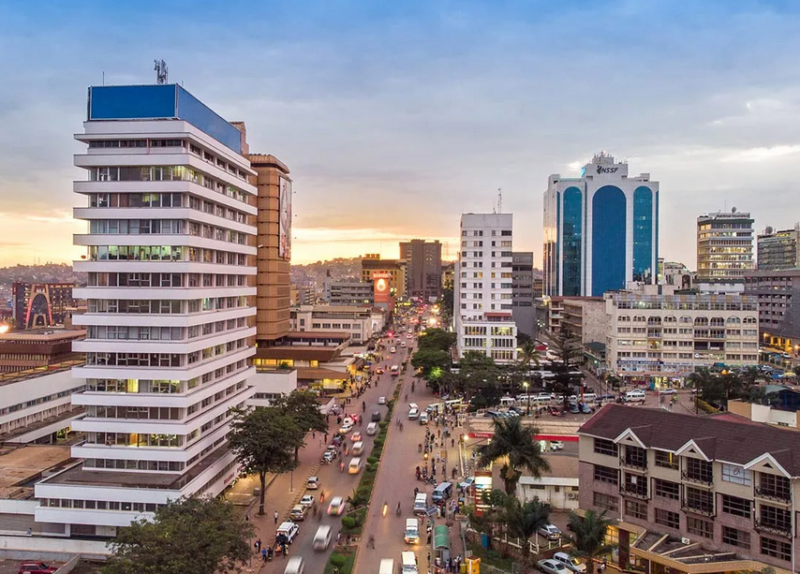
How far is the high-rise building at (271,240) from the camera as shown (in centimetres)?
7481

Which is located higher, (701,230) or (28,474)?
(701,230)

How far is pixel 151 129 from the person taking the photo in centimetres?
3597

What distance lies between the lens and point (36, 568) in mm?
31125

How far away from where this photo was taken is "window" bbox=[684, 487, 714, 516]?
1204 inches

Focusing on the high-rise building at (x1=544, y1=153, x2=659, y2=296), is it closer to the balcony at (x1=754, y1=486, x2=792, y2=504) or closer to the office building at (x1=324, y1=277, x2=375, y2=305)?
the office building at (x1=324, y1=277, x2=375, y2=305)

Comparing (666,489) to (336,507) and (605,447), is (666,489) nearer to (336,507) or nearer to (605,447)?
(605,447)

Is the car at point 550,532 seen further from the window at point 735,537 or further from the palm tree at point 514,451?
the window at point 735,537

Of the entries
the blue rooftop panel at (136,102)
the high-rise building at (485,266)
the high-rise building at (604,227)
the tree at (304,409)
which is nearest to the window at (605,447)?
the tree at (304,409)

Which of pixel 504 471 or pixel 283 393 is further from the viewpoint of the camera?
pixel 283 393

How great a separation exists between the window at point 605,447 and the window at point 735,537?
256 inches

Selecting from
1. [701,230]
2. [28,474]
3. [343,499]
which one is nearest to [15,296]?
[28,474]

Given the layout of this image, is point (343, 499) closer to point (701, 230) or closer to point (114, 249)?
point (114, 249)

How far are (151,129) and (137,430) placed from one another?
17.5m

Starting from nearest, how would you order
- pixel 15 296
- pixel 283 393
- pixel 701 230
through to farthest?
pixel 283 393 → pixel 701 230 → pixel 15 296
